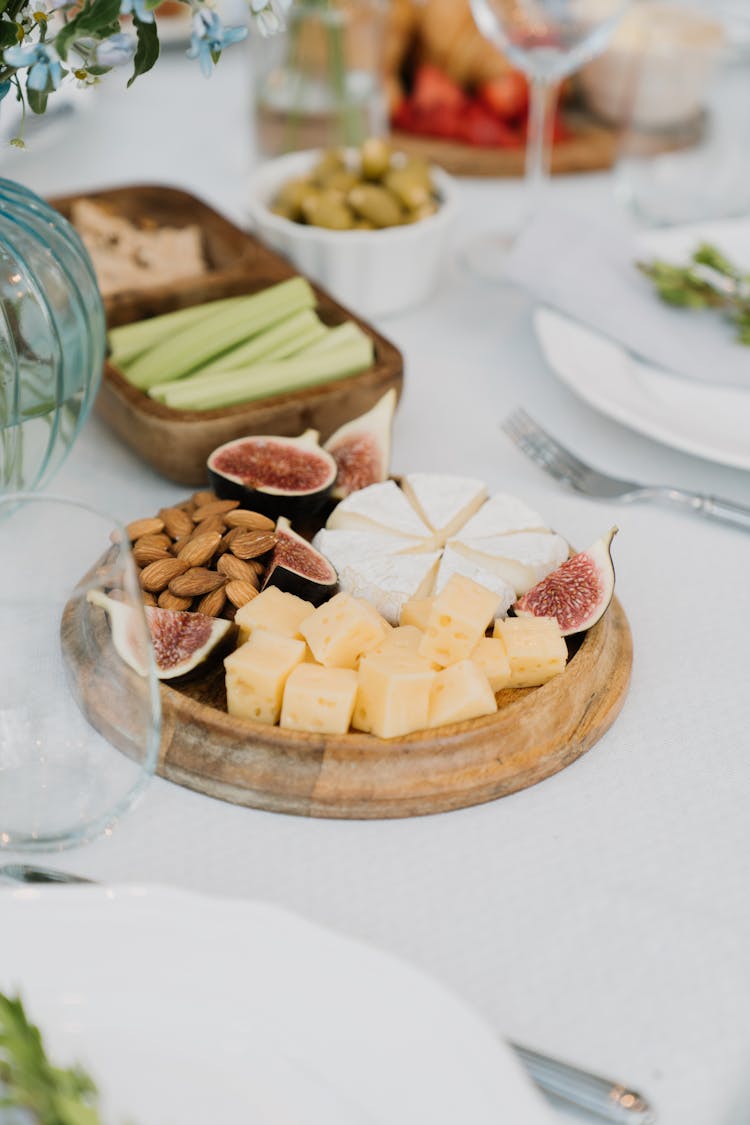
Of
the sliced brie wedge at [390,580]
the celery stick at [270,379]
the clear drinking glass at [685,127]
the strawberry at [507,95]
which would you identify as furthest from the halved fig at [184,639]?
the strawberry at [507,95]

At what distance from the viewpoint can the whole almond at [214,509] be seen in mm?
1047

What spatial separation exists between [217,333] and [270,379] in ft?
0.39

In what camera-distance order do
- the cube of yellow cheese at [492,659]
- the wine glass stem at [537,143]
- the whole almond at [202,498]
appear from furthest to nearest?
1. the wine glass stem at [537,143]
2. the whole almond at [202,498]
3. the cube of yellow cheese at [492,659]

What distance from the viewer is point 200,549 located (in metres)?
0.98

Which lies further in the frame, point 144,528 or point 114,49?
point 144,528

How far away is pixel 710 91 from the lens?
1.92 metres

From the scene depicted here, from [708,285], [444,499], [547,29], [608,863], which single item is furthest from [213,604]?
[547,29]

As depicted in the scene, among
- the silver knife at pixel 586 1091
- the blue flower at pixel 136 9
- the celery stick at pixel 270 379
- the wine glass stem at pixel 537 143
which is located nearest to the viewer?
the silver knife at pixel 586 1091

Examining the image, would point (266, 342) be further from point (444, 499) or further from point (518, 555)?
point (518, 555)

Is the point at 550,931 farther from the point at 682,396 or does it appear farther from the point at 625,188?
the point at 625,188

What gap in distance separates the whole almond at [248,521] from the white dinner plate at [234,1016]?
43cm

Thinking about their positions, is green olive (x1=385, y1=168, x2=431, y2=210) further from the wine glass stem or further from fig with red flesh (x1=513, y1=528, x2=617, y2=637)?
fig with red flesh (x1=513, y1=528, x2=617, y2=637)

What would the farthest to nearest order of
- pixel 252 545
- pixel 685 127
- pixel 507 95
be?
1. pixel 507 95
2. pixel 685 127
3. pixel 252 545

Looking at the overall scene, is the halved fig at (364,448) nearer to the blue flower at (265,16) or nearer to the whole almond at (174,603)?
the whole almond at (174,603)
